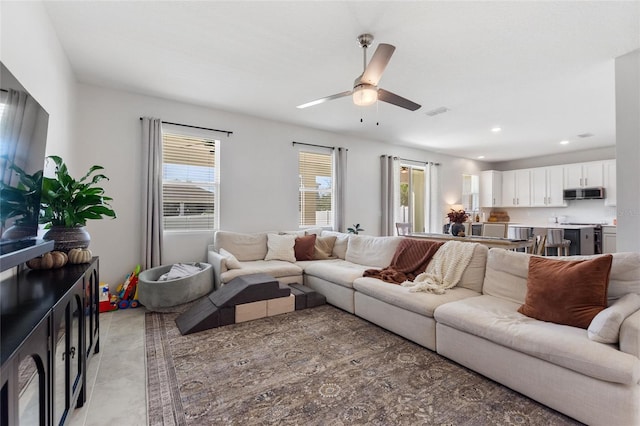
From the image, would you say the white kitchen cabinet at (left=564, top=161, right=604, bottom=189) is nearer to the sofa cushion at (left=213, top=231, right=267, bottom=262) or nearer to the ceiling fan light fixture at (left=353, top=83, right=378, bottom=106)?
the ceiling fan light fixture at (left=353, top=83, right=378, bottom=106)

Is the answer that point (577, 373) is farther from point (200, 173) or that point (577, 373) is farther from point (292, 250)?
point (200, 173)

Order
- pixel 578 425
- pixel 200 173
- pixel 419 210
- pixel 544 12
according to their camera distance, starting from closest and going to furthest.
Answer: pixel 578 425, pixel 544 12, pixel 200 173, pixel 419 210

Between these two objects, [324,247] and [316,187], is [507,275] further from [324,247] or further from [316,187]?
[316,187]

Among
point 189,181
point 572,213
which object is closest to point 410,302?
point 189,181

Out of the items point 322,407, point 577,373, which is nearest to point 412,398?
point 322,407

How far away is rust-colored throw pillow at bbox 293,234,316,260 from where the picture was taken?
459cm

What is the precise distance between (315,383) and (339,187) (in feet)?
13.7

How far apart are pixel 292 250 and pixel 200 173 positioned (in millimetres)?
1846

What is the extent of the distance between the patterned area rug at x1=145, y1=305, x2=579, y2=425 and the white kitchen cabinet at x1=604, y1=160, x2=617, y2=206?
709cm

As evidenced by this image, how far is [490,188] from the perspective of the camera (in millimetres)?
8422

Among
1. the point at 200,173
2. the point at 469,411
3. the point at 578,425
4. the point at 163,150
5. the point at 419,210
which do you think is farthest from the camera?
the point at 419,210

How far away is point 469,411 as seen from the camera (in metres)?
1.75

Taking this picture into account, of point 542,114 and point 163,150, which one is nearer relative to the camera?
point 163,150

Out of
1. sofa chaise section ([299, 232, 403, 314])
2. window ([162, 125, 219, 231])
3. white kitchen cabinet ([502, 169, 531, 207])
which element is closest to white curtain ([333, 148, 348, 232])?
sofa chaise section ([299, 232, 403, 314])
